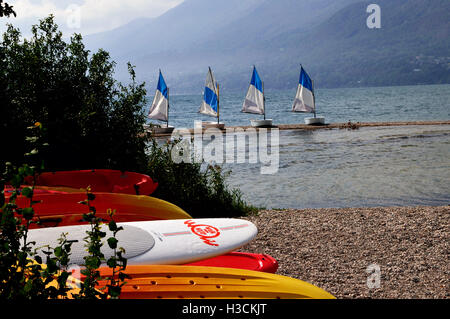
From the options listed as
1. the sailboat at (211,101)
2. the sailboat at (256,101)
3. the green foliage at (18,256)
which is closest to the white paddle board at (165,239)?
the green foliage at (18,256)

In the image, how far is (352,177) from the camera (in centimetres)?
1228

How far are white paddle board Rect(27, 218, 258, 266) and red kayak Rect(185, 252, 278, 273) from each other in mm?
173

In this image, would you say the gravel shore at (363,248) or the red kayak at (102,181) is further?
the red kayak at (102,181)

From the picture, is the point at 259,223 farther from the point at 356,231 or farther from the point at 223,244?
the point at 223,244

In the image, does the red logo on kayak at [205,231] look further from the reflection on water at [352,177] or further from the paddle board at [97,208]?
the reflection on water at [352,177]

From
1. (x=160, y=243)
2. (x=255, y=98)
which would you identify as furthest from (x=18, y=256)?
(x=255, y=98)

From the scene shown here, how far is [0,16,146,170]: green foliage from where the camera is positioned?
6.80m

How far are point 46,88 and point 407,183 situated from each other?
27.0 ft

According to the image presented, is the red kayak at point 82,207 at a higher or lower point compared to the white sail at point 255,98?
lower

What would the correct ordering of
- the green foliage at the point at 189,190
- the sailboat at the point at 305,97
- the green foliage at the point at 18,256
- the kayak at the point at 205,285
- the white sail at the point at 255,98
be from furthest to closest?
1. the sailboat at the point at 305,97
2. the white sail at the point at 255,98
3. the green foliage at the point at 189,190
4. the kayak at the point at 205,285
5. the green foliage at the point at 18,256

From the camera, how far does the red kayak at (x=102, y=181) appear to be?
A: 19.4 ft

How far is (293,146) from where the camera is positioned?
73.9ft

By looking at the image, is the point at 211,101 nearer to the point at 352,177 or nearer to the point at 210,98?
the point at 210,98

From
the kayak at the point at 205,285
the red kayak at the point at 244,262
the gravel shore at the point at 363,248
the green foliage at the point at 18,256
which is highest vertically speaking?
the green foliage at the point at 18,256
